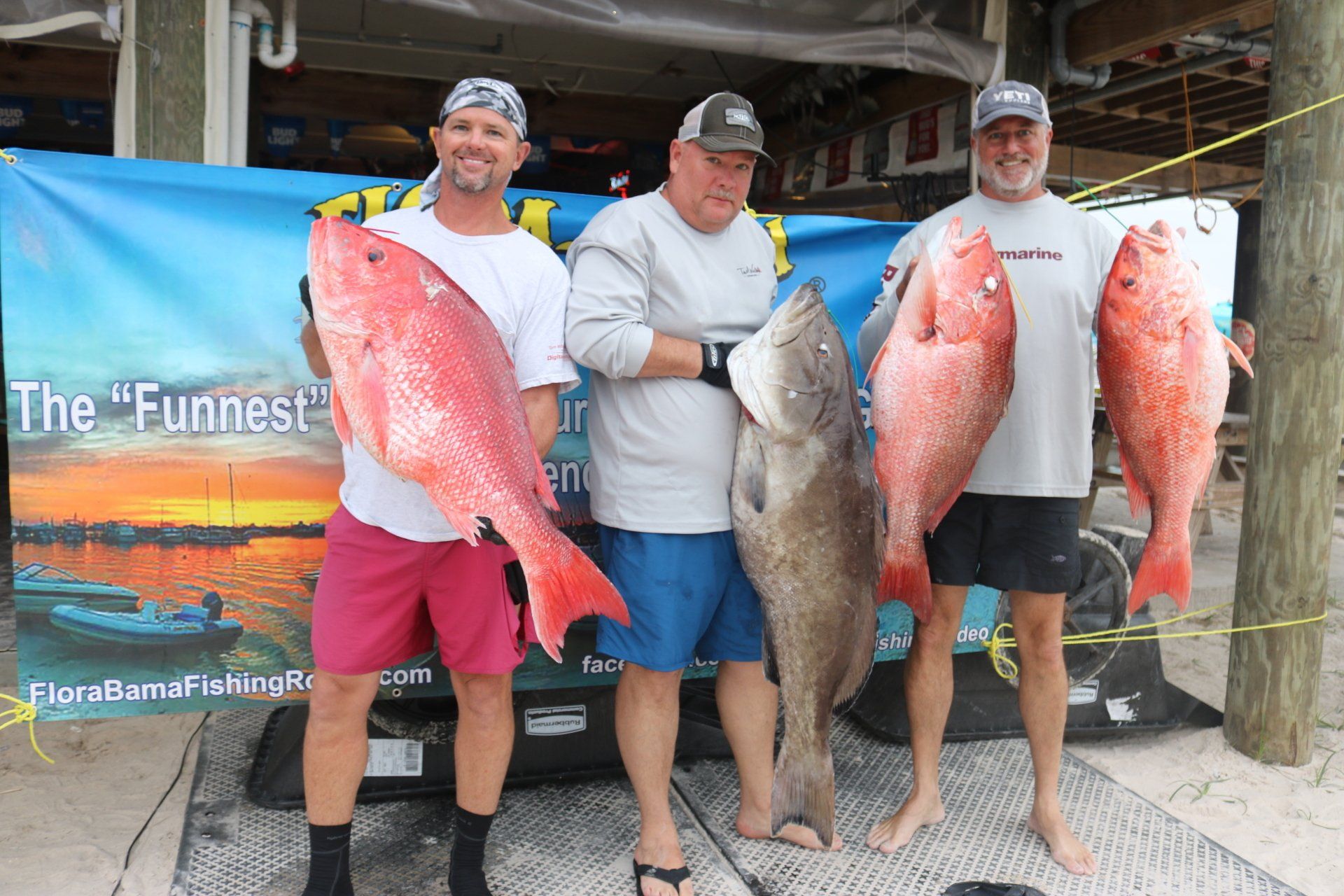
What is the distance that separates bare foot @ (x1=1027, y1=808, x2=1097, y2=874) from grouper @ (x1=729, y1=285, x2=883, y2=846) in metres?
0.85

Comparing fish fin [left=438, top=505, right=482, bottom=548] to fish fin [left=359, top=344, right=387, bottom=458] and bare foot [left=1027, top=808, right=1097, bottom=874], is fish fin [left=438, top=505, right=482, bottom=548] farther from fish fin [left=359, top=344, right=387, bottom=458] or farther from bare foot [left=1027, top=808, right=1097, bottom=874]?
bare foot [left=1027, top=808, right=1097, bottom=874]

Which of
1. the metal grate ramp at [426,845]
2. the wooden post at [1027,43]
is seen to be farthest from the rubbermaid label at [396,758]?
the wooden post at [1027,43]

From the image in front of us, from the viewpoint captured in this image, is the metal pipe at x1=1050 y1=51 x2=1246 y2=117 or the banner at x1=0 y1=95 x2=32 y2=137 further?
the banner at x1=0 y1=95 x2=32 y2=137

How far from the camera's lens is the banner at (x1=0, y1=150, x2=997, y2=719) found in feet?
9.05

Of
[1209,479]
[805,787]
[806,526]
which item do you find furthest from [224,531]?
[1209,479]

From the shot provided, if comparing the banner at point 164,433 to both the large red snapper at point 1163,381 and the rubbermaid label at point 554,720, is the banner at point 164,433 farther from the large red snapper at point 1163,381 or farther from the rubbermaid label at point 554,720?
the large red snapper at point 1163,381

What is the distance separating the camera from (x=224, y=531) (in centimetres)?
299

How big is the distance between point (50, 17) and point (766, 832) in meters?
3.99

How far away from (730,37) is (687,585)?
2.78 metres

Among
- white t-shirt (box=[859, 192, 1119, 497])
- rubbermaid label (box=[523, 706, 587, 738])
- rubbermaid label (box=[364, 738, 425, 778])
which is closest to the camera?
white t-shirt (box=[859, 192, 1119, 497])

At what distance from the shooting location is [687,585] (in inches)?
107

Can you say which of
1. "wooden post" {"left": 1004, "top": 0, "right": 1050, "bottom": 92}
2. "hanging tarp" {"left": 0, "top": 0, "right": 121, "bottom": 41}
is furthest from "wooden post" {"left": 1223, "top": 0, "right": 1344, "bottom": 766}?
"hanging tarp" {"left": 0, "top": 0, "right": 121, "bottom": 41}

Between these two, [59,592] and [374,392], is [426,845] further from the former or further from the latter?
[374,392]

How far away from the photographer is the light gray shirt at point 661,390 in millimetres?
2582
